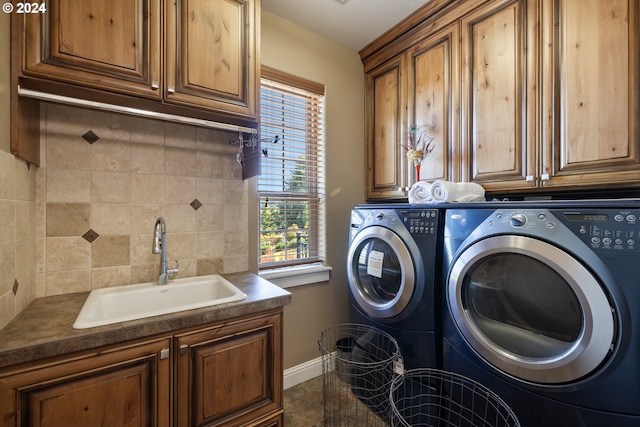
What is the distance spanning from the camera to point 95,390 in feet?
2.95

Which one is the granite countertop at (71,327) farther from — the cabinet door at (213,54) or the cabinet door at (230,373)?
the cabinet door at (213,54)

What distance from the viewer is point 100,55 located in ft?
3.61

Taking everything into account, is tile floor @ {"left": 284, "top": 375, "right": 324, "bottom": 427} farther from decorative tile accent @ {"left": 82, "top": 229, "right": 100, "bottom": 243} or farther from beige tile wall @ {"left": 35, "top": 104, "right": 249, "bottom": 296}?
decorative tile accent @ {"left": 82, "top": 229, "right": 100, "bottom": 243}

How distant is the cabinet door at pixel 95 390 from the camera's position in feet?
2.63

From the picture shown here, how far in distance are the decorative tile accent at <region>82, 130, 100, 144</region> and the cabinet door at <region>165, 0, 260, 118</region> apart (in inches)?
17.8

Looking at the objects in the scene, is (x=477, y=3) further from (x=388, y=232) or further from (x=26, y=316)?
(x=26, y=316)

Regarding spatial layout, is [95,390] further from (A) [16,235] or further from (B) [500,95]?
(B) [500,95]

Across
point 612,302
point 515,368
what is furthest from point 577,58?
point 515,368

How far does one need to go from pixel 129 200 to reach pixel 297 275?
3.79 feet

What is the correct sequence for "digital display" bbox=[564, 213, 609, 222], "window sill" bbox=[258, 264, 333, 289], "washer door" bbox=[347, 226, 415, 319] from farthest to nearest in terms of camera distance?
"window sill" bbox=[258, 264, 333, 289], "washer door" bbox=[347, 226, 415, 319], "digital display" bbox=[564, 213, 609, 222]

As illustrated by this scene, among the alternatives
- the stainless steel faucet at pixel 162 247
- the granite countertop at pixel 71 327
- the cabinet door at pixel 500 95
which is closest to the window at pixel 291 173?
the stainless steel faucet at pixel 162 247

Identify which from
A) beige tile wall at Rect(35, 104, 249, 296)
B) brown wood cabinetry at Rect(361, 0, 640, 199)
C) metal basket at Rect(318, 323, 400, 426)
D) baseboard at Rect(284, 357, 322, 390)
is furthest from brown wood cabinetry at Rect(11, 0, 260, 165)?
baseboard at Rect(284, 357, 322, 390)

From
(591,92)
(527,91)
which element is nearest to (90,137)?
(527,91)

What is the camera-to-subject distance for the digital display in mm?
903
